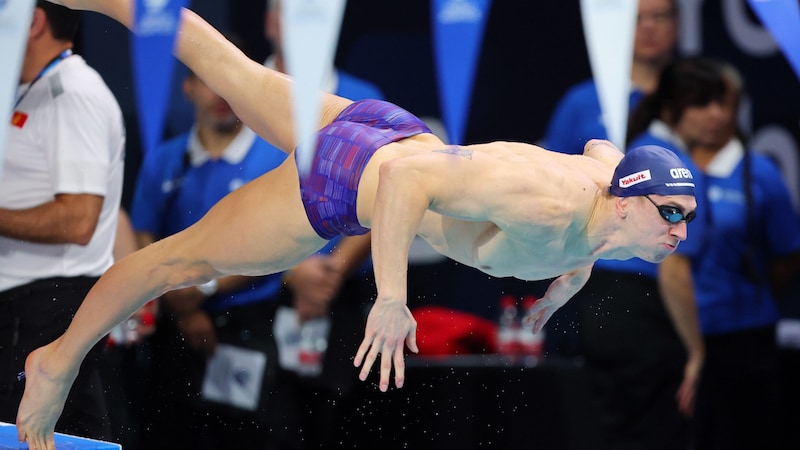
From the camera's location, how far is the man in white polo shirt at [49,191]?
17.7 feet

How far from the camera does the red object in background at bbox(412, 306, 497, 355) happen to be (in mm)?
6711

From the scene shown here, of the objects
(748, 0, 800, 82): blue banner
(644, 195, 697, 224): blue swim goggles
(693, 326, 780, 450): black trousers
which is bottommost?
(693, 326, 780, 450): black trousers

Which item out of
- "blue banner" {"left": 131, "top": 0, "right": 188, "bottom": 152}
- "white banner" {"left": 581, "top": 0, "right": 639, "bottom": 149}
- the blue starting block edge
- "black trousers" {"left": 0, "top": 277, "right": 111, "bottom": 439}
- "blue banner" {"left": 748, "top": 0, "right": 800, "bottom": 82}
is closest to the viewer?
the blue starting block edge

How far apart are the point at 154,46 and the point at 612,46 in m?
1.88

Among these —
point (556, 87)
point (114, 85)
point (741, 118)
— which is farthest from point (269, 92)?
point (741, 118)

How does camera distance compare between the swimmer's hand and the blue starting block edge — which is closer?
the swimmer's hand

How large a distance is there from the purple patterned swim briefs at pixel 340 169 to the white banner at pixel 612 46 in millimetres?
930

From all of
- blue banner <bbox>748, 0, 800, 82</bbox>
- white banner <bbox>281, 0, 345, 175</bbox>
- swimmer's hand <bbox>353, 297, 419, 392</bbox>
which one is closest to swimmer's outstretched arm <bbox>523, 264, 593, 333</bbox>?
swimmer's hand <bbox>353, 297, 419, 392</bbox>

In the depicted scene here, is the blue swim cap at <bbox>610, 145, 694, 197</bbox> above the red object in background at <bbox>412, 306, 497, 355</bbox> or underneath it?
above

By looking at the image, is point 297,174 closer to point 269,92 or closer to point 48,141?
point 269,92

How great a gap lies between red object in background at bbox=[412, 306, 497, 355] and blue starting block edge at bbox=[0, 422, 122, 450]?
7.24 feet

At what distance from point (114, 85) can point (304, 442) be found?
6.87ft

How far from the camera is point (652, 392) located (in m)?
6.68

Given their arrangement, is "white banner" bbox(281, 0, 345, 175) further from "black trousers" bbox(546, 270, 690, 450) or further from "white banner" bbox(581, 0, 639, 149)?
"black trousers" bbox(546, 270, 690, 450)
